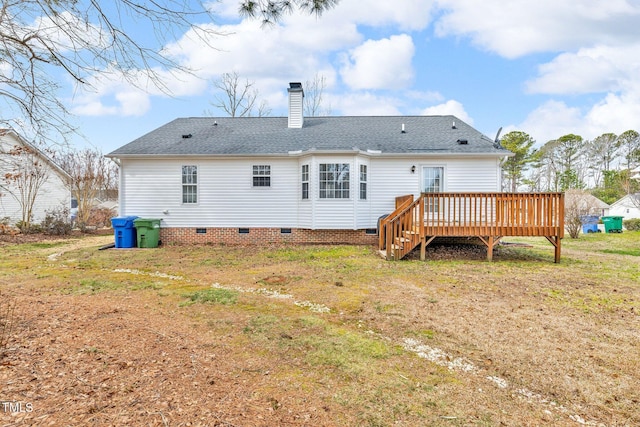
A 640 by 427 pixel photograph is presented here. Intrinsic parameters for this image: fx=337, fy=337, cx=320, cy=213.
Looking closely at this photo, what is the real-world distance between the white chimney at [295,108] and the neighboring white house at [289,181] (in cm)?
152

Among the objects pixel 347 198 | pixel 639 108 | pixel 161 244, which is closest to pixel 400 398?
pixel 347 198

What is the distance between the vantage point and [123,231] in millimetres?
11547

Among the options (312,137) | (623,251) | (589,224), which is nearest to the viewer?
(623,251)

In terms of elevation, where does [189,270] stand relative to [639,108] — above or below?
below

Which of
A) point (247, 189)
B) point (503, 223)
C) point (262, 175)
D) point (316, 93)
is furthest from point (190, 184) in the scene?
point (316, 93)

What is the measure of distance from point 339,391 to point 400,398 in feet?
1.50

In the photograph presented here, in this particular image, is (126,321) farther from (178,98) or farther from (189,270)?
(189,270)

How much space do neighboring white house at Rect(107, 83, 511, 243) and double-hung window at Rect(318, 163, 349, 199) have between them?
0.03m

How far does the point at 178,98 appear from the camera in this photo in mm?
3596

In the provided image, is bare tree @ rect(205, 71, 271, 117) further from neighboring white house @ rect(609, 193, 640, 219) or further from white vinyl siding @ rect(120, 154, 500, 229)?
neighboring white house @ rect(609, 193, 640, 219)

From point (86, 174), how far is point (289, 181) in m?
14.6

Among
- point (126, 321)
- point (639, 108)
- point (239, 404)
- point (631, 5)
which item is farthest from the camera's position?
point (639, 108)

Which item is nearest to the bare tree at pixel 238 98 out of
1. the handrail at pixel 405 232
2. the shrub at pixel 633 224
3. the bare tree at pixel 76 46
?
the handrail at pixel 405 232

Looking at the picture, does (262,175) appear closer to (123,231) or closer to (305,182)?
(305,182)
